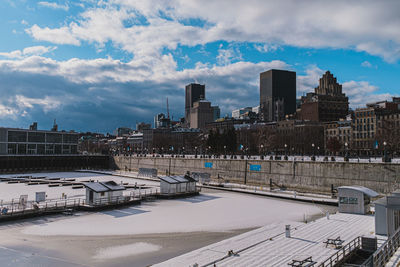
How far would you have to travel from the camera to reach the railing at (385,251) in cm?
1655

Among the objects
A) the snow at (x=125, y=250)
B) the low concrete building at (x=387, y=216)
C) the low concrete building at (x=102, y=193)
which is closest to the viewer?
the low concrete building at (x=387, y=216)

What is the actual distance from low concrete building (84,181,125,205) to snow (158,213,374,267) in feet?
73.3

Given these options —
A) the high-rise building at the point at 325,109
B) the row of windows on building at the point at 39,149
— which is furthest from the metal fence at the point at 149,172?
the high-rise building at the point at 325,109

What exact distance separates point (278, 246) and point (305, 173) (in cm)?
3773

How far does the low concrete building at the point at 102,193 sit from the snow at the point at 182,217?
2.30 metres

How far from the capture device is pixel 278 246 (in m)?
23.8

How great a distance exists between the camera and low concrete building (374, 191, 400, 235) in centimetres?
2412

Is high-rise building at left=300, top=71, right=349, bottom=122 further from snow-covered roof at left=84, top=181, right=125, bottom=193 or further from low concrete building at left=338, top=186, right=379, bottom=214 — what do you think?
snow-covered roof at left=84, top=181, right=125, bottom=193

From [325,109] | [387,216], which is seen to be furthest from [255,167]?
[325,109]

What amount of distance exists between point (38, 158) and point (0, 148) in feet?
39.9

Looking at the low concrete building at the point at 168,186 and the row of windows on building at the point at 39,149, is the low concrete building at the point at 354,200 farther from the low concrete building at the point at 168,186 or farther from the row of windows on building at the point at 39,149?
the row of windows on building at the point at 39,149

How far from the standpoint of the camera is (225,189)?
204 ft

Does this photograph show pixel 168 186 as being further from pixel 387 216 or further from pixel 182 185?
pixel 387 216

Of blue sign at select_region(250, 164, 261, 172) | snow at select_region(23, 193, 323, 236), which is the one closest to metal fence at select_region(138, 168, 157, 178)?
blue sign at select_region(250, 164, 261, 172)
